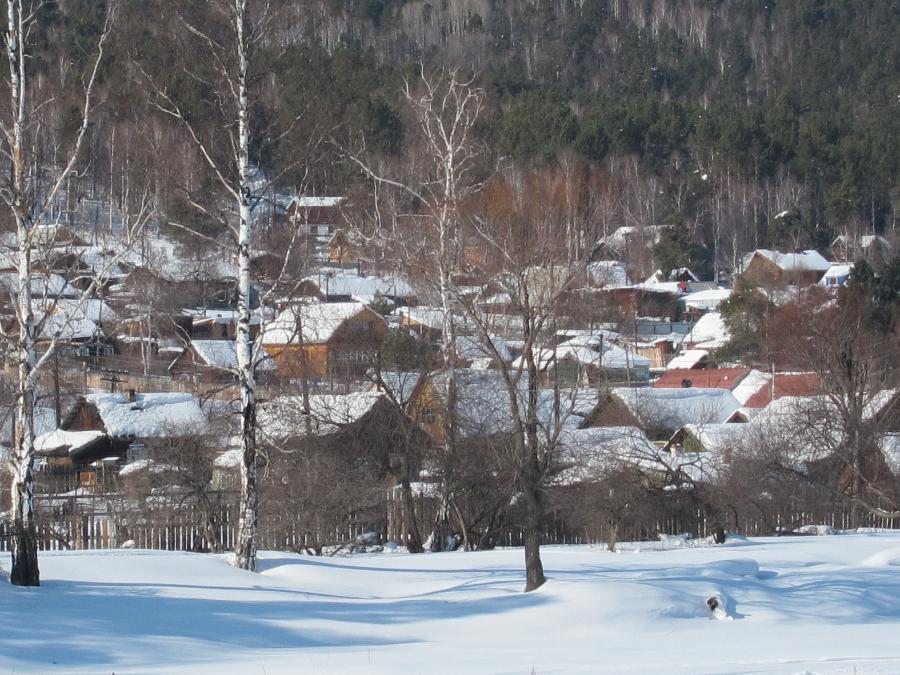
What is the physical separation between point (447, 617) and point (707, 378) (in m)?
35.7

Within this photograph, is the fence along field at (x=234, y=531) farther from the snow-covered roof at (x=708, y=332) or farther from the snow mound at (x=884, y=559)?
the snow-covered roof at (x=708, y=332)

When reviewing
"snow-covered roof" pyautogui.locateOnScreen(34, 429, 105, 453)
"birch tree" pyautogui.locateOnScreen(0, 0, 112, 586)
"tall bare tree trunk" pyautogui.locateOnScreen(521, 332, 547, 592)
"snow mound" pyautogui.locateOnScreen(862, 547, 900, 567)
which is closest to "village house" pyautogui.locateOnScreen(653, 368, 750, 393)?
"snow-covered roof" pyautogui.locateOnScreen(34, 429, 105, 453)

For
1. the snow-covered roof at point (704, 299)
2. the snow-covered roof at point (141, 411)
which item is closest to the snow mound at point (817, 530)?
the snow-covered roof at point (141, 411)

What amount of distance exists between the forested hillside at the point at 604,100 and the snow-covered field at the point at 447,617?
470 centimetres

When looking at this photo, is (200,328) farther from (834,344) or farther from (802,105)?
(802,105)

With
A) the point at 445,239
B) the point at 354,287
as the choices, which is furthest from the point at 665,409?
the point at 354,287

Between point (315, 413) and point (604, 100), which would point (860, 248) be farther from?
point (315, 413)

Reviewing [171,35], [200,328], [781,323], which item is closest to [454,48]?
[200,328]

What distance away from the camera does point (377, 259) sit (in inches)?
1061

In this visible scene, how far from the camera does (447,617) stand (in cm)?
1139

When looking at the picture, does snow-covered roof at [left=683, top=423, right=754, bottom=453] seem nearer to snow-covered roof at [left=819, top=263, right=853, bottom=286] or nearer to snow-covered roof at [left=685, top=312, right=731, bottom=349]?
snow-covered roof at [left=685, top=312, right=731, bottom=349]

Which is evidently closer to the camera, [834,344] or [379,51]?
[834,344]

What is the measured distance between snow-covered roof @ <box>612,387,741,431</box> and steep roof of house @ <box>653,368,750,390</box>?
5.83 m

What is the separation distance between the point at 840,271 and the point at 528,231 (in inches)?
1909
